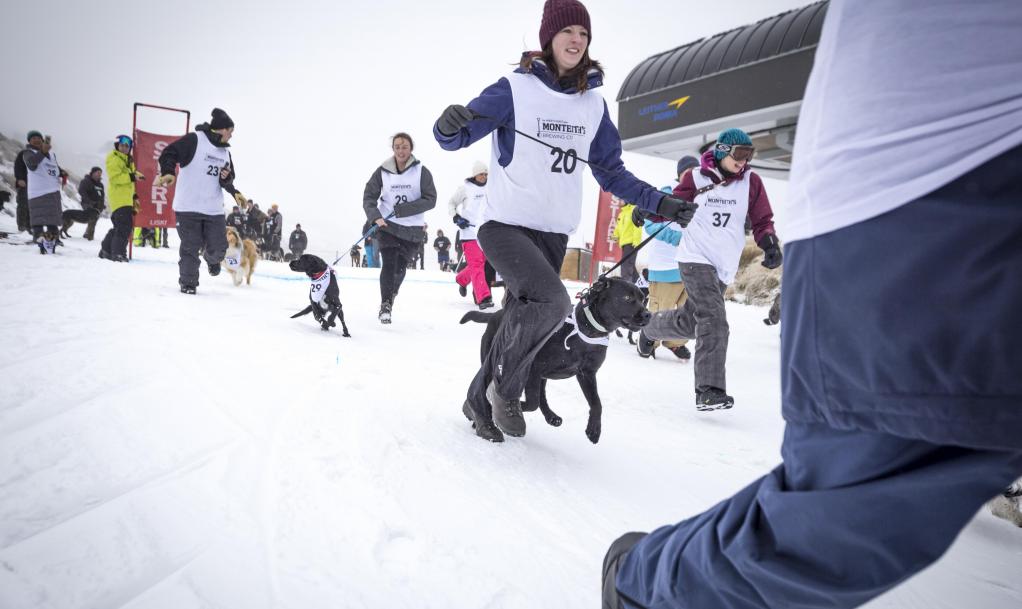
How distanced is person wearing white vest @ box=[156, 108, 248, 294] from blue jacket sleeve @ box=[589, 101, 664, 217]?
4.89 metres

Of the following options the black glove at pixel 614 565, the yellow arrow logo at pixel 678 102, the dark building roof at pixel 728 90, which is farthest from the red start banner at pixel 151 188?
the black glove at pixel 614 565

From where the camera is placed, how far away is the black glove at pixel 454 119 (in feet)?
7.27

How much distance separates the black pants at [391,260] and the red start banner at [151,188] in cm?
601

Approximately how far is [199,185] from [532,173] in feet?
16.1

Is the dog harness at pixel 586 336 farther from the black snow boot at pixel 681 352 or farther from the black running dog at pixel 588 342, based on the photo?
the black snow boot at pixel 681 352

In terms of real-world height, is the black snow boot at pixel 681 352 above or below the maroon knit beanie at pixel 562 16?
below

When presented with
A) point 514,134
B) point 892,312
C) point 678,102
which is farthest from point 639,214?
point 678,102

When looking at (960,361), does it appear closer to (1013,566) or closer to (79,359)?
(1013,566)

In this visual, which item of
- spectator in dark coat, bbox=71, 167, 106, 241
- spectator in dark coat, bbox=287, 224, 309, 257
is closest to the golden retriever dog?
spectator in dark coat, bbox=71, 167, 106, 241

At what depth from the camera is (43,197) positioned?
26.0 feet

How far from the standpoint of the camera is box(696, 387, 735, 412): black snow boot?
133 inches

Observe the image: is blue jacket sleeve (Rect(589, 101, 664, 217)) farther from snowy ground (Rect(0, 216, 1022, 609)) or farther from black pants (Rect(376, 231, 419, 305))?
black pants (Rect(376, 231, 419, 305))

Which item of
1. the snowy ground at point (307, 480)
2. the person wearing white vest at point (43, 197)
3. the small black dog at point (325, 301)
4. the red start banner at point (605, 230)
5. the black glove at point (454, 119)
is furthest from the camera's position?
the red start banner at point (605, 230)

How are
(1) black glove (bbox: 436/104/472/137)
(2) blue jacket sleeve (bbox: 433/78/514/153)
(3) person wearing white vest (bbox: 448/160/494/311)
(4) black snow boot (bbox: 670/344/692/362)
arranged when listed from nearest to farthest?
(1) black glove (bbox: 436/104/472/137) < (2) blue jacket sleeve (bbox: 433/78/514/153) < (4) black snow boot (bbox: 670/344/692/362) < (3) person wearing white vest (bbox: 448/160/494/311)
